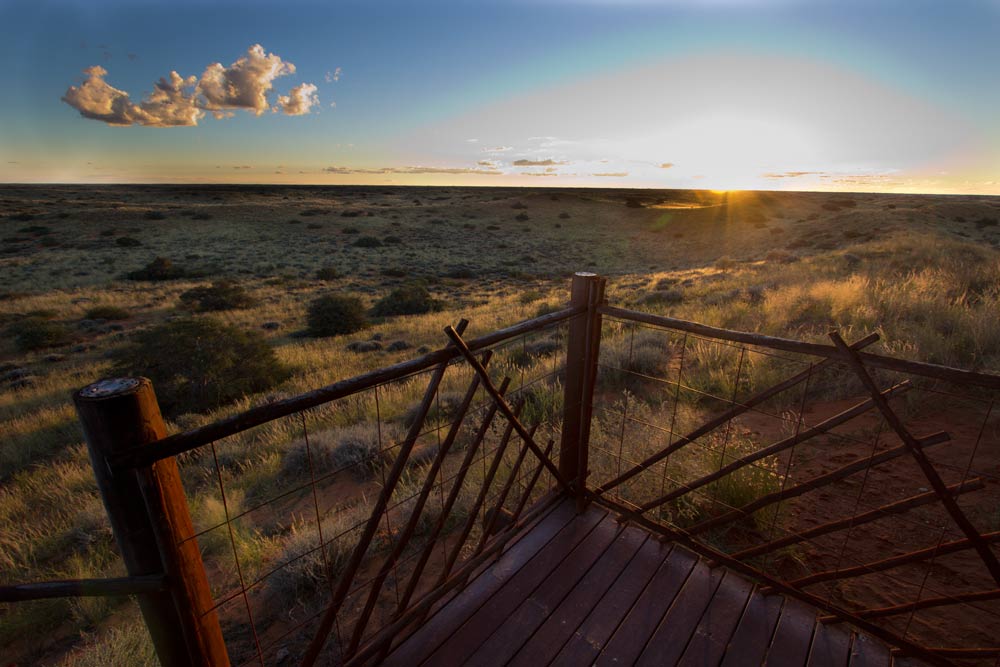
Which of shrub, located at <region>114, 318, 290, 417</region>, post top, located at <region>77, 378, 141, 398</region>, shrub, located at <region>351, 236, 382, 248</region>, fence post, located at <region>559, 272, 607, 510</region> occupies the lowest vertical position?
shrub, located at <region>351, 236, 382, 248</region>

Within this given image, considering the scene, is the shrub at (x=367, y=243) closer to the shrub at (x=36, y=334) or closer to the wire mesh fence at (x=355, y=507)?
the shrub at (x=36, y=334)

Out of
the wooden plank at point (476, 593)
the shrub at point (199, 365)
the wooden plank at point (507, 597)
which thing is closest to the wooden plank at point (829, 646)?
the wooden plank at point (507, 597)

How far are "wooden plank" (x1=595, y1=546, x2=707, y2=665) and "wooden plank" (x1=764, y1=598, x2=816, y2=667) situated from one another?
1.64ft

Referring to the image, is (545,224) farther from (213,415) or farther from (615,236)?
(213,415)

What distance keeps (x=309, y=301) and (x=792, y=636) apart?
60.8ft

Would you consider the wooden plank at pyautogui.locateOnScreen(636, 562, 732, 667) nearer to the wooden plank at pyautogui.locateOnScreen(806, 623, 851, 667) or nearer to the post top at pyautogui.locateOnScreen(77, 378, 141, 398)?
the wooden plank at pyautogui.locateOnScreen(806, 623, 851, 667)

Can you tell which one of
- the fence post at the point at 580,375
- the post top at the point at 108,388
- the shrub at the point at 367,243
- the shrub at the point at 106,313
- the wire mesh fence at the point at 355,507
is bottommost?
the shrub at the point at 367,243

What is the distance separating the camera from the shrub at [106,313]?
53.5 feet

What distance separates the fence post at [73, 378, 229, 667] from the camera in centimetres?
125

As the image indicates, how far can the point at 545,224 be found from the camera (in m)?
50.6

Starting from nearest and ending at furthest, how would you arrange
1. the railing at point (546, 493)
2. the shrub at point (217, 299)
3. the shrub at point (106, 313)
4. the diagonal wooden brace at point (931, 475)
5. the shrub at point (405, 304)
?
the railing at point (546, 493)
the diagonal wooden brace at point (931, 475)
the shrub at point (106, 313)
the shrub at point (217, 299)
the shrub at point (405, 304)

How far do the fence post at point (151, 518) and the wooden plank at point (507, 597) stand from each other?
1188 mm

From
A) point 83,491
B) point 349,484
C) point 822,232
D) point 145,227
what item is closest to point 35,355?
point 83,491

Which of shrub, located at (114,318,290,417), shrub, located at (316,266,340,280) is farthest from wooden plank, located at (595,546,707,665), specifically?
shrub, located at (316,266,340,280)
